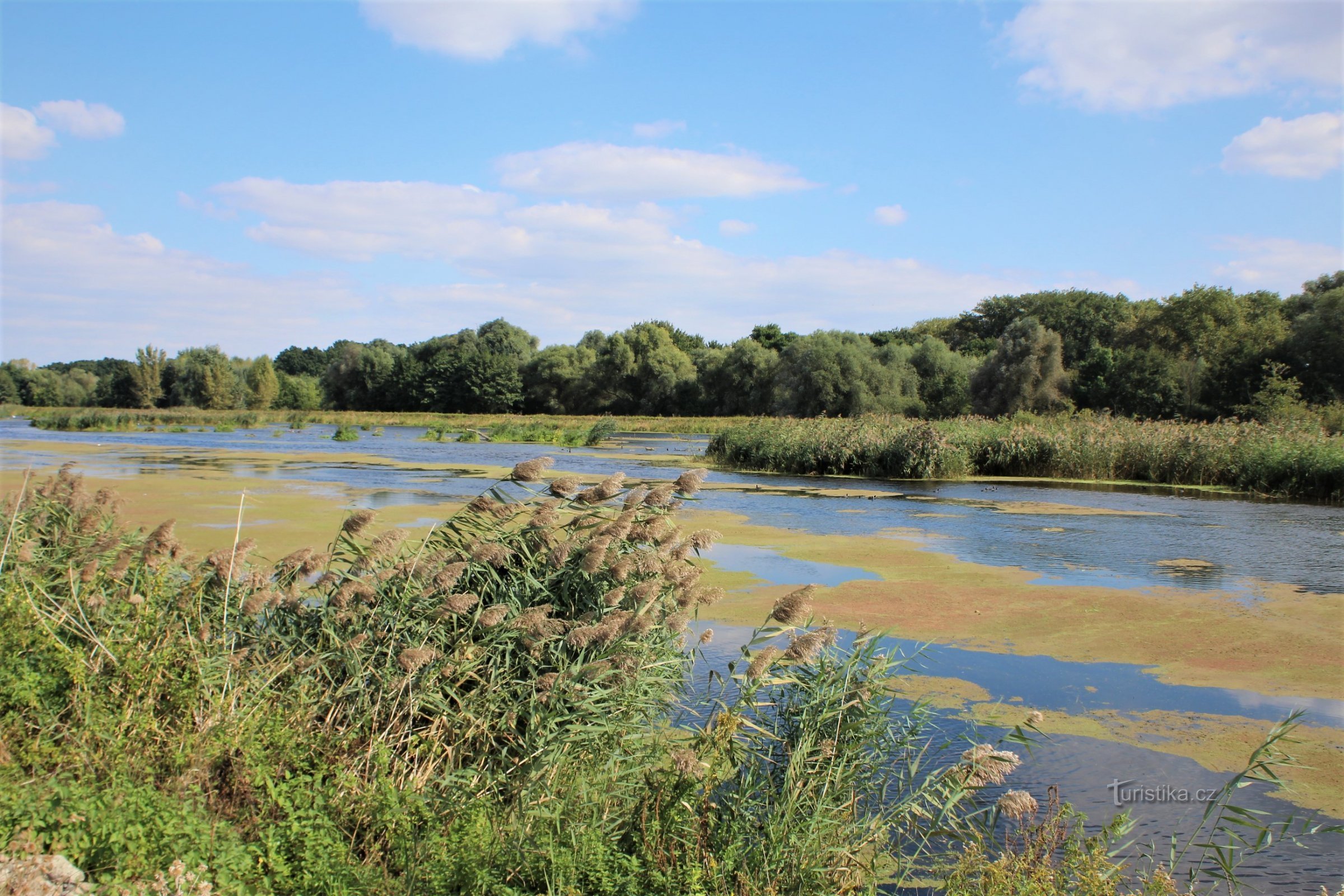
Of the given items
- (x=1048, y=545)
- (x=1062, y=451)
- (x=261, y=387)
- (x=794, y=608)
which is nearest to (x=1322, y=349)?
(x=1062, y=451)

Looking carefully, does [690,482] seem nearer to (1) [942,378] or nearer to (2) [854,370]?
(2) [854,370]

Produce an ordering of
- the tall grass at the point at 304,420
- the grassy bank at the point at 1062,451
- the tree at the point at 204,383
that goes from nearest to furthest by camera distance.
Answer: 1. the grassy bank at the point at 1062,451
2. the tall grass at the point at 304,420
3. the tree at the point at 204,383

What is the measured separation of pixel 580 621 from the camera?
13.6 ft

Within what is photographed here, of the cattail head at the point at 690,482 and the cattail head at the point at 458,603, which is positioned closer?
the cattail head at the point at 458,603

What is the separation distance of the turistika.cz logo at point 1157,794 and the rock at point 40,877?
402cm

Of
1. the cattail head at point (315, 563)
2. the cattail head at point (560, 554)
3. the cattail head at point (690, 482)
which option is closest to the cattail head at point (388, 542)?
the cattail head at point (315, 563)

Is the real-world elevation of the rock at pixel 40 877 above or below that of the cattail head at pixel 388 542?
below

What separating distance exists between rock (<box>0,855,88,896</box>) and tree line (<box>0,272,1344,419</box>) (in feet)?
97.7

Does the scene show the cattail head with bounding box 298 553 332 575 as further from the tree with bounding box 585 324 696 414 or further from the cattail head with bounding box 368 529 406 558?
the tree with bounding box 585 324 696 414

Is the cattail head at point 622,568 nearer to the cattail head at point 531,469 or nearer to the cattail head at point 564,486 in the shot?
the cattail head at point 564,486

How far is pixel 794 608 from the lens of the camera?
3.51m

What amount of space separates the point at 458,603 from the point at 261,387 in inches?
2676

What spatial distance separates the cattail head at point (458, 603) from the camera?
3826mm

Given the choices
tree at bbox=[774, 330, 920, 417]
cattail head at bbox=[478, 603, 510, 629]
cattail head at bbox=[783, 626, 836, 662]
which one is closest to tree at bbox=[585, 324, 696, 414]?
tree at bbox=[774, 330, 920, 417]
